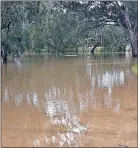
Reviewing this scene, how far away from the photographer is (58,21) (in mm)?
42156

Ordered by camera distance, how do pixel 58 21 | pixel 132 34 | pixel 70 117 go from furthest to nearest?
pixel 58 21 < pixel 132 34 < pixel 70 117

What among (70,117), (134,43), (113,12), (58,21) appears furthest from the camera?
(58,21)

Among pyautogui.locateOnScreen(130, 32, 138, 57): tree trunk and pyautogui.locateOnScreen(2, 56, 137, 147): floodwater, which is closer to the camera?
pyautogui.locateOnScreen(2, 56, 137, 147): floodwater

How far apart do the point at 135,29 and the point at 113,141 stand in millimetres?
28893

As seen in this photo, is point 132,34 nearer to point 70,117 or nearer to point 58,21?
point 58,21

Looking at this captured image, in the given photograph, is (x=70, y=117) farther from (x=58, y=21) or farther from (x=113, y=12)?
(x=58, y=21)

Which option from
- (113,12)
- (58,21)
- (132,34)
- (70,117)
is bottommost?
(70,117)

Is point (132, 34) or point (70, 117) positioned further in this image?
point (132, 34)

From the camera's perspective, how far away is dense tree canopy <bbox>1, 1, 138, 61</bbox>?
28125 millimetres

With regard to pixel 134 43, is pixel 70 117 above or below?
below

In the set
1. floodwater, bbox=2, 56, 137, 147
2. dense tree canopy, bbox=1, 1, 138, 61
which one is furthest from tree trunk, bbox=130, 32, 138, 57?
floodwater, bbox=2, 56, 137, 147

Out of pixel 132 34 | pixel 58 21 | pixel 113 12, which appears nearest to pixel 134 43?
pixel 132 34

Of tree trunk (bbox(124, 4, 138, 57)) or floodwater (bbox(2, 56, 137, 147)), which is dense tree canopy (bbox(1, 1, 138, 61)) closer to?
tree trunk (bbox(124, 4, 138, 57))

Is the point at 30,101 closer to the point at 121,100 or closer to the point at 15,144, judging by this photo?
the point at 121,100
